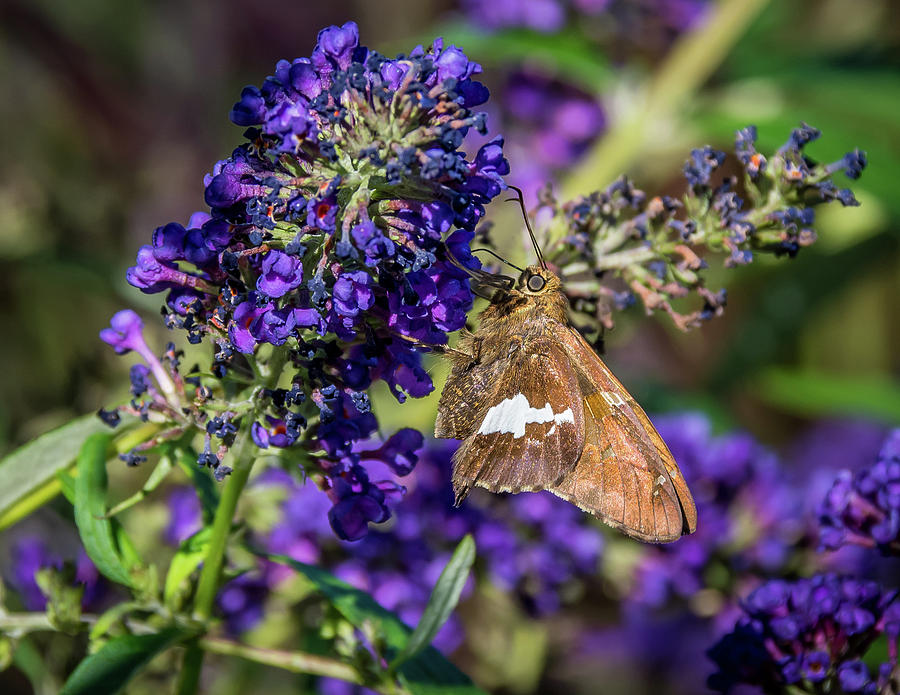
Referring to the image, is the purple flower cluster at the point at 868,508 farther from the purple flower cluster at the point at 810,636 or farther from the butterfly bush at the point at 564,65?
the butterfly bush at the point at 564,65

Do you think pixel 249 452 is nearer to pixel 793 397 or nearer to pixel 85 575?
pixel 85 575

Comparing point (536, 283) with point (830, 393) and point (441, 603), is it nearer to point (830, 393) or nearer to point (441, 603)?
point (441, 603)

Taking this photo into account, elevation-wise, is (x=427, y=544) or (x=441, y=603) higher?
(x=427, y=544)

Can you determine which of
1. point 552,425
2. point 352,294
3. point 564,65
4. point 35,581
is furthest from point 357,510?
point 564,65

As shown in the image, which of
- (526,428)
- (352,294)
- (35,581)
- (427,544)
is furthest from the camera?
(427,544)

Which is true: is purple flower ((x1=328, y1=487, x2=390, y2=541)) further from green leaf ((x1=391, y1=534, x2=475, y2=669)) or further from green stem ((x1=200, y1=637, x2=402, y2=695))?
green stem ((x1=200, y1=637, x2=402, y2=695))

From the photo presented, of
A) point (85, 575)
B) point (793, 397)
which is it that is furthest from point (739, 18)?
point (85, 575)
